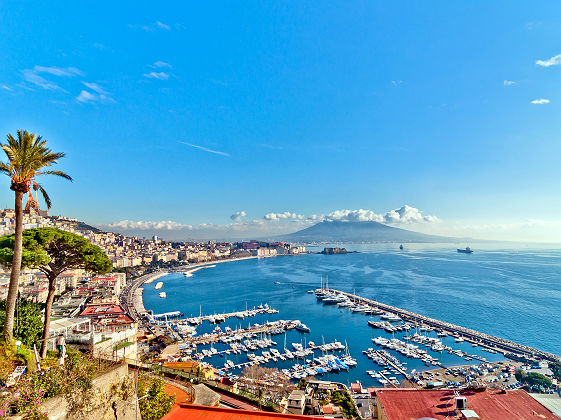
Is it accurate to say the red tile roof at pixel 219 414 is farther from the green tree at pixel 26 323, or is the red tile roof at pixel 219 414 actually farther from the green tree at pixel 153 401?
the green tree at pixel 26 323

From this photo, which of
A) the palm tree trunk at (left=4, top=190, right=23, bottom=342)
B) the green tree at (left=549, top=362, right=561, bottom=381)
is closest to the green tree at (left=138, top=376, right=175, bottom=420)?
the palm tree trunk at (left=4, top=190, right=23, bottom=342)

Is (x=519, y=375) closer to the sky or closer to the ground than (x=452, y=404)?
closer to the ground

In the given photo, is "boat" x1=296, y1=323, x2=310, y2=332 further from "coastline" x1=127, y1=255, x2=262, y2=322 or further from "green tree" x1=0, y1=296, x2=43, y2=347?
"green tree" x1=0, y1=296, x2=43, y2=347

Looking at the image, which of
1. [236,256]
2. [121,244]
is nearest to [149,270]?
[121,244]

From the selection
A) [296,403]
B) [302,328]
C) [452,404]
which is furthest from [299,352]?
[452,404]

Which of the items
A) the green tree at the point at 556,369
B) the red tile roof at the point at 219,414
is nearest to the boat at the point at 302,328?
the green tree at the point at 556,369

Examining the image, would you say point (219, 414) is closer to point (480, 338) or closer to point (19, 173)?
point (19, 173)

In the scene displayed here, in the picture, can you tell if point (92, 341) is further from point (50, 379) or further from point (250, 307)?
point (250, 307)
